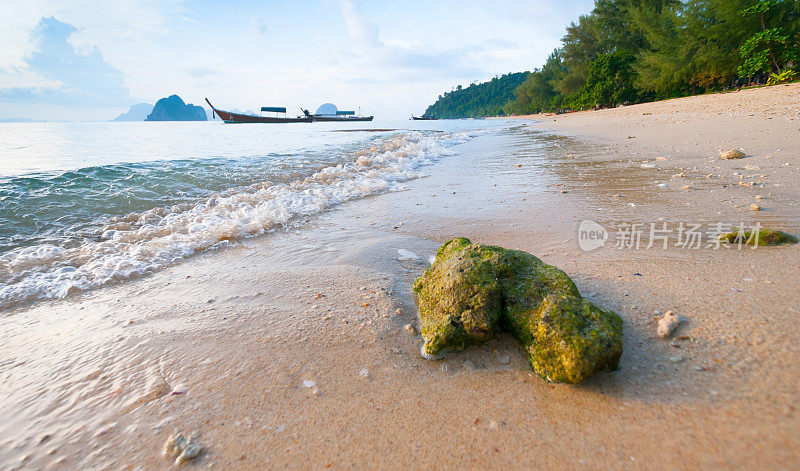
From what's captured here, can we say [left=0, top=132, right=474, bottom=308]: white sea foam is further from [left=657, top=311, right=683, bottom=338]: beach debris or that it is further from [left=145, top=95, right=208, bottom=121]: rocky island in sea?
[left=145, top=95, right=208, bottom=121]: rocky island in sea

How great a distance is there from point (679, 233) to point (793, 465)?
2.40 m

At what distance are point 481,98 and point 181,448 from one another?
150m

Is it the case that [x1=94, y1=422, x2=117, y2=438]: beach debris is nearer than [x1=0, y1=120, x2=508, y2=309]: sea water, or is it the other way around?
[x1=94, y1=422, x2=117, y2=438]: beach debris

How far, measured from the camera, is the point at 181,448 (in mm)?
1321

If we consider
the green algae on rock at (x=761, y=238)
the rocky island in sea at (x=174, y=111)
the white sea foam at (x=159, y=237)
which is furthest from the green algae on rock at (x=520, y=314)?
the rocky island in sea at (x=174, y=111)

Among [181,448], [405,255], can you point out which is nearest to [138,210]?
[405,255]

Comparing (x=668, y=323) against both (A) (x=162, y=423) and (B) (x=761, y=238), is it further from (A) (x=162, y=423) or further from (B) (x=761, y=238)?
(A) (x=162, y=423)

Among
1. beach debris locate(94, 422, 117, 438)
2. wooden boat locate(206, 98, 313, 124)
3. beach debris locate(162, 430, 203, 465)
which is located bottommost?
beach debris locate(94, 422, 117, 438)

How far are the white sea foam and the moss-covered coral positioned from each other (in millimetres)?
4614

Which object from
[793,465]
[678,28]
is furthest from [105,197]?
[678,28]

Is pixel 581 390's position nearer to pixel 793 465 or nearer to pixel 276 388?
pixel 793 465

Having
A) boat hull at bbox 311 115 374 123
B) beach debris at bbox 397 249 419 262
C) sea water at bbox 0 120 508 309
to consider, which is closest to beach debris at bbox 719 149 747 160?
sea water at bbox 0 120 508 309

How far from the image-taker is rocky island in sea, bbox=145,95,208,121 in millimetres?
158125

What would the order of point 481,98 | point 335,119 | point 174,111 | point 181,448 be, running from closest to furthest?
point 181,448, point 335,119, point 481,98, point 174,111
